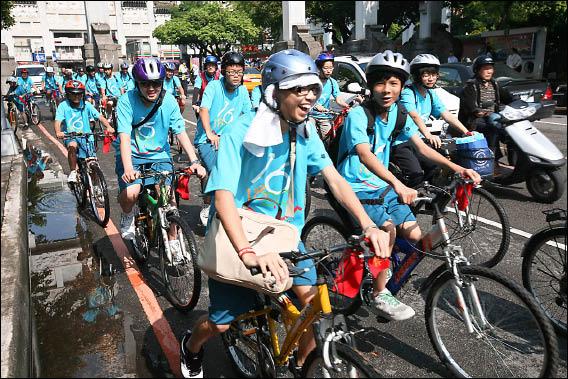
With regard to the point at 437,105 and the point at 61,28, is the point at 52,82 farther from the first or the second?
the point at 61,28

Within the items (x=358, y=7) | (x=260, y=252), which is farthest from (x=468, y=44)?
(x=260, y=252)

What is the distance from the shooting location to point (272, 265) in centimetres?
209

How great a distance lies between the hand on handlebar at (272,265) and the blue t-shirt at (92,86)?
15341mm

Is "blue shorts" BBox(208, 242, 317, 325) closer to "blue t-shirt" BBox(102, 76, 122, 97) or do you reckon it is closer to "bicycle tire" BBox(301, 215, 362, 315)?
"bicycle tire" BBox(301, 215, 362, 315)

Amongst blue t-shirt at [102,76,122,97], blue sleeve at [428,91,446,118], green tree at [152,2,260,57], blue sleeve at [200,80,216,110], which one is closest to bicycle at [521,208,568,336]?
blue sleeve at [428,91,446,118]

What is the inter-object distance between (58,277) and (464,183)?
3773 mm

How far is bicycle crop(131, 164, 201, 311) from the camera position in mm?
4070

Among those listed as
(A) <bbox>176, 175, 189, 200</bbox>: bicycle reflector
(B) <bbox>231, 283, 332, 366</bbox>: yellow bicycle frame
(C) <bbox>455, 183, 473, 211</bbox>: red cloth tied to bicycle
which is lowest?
(B) <bbox>231, 283, 332, 366</bbox>: yellow bicycle frame

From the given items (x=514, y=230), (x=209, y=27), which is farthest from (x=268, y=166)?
(x=209, y=27)

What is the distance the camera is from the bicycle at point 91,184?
647cm

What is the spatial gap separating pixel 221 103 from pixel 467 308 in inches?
156

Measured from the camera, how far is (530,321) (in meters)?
2.82

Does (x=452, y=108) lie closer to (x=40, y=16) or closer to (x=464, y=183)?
(x=464, y=183)

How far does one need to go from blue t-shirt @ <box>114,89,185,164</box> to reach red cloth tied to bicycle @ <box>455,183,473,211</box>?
2.70 m
